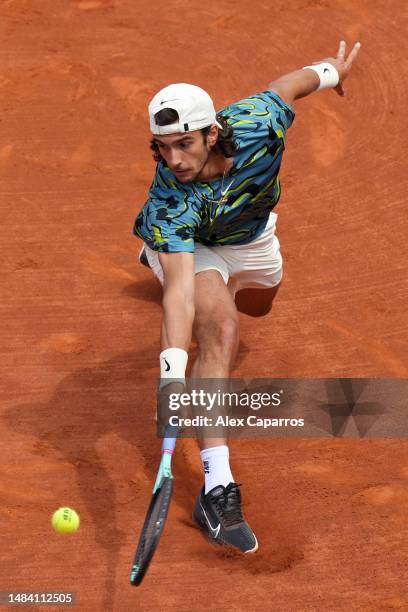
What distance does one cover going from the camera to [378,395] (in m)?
7.97

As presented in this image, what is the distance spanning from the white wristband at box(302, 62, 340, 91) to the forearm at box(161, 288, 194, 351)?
2.33m

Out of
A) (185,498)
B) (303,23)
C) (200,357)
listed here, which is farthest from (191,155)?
(303,23)

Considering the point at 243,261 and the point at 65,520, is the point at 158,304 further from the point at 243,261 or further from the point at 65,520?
the point at 65,520

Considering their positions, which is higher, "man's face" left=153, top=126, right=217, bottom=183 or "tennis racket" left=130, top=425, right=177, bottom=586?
"man's face" left=153, top=126, right=217, bottom=183

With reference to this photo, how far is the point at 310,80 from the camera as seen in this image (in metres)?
7.89

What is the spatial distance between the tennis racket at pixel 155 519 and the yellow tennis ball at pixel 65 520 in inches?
25.2

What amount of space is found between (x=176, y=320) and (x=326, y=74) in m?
2.55

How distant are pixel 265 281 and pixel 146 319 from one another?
3.64 feet

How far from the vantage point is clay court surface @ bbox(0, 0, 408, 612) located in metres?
Answer: 6.68

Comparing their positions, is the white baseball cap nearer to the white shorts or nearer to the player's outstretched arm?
the white shorts

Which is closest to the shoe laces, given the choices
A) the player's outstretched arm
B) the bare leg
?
the bare leg

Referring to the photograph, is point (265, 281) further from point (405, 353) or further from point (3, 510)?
point (3, 510)

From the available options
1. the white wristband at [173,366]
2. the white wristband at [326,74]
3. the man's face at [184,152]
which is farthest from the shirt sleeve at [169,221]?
the white wristband at [326,74]

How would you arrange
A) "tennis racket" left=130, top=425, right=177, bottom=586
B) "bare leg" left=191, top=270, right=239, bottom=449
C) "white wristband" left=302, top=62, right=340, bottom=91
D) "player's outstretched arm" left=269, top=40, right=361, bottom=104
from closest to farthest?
"tennis racket" left=130, top=425, right=177, bottom=586 → "bare leg" left=191, top=270, right=239, bottom=449 → "player's outstretched arm" left=269, top=40, right=361, bottom=104 → "white wristband" left=302, top=62, right=340, bottom=91
